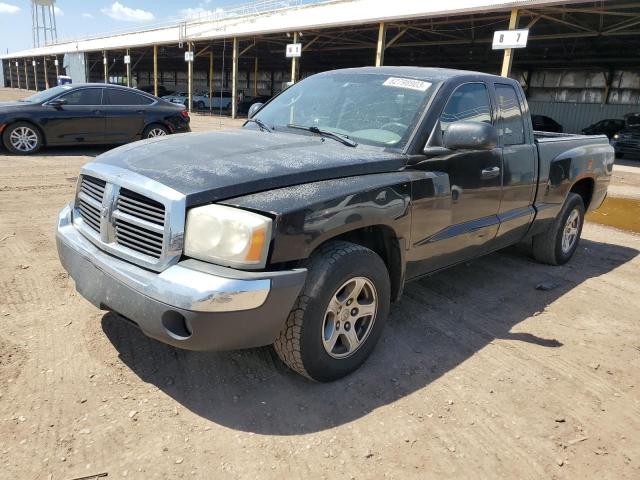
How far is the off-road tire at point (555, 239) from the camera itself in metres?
5.31

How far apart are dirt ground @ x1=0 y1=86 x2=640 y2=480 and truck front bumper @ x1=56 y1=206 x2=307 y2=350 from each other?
0.48 metres

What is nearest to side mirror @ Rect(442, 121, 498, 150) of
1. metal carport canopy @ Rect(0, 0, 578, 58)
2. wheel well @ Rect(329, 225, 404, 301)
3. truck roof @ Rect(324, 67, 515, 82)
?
truck roof @ Rect(324, 67, 515, 82)

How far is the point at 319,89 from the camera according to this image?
4.11 meters

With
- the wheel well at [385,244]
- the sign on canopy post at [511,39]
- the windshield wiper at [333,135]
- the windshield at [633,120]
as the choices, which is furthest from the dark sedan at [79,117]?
the windshield at [633,120]

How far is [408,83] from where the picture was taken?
12.2 ft

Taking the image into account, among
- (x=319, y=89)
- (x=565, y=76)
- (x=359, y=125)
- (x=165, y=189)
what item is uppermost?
(x=565, y=76)

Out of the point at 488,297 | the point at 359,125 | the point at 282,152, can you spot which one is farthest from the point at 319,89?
the point at 488,297

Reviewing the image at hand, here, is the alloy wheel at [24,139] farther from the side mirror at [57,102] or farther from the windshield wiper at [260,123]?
the windshield wiper at [260,123]

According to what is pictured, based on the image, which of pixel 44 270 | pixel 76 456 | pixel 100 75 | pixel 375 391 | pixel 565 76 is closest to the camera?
pixel 76 456

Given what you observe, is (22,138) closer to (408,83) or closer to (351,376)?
(408,83)

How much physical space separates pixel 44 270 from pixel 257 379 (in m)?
2.51

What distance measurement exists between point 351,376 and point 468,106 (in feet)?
7.25

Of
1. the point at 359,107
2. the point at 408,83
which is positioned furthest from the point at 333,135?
the point at 408,83

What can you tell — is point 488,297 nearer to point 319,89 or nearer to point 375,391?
point 375,391
